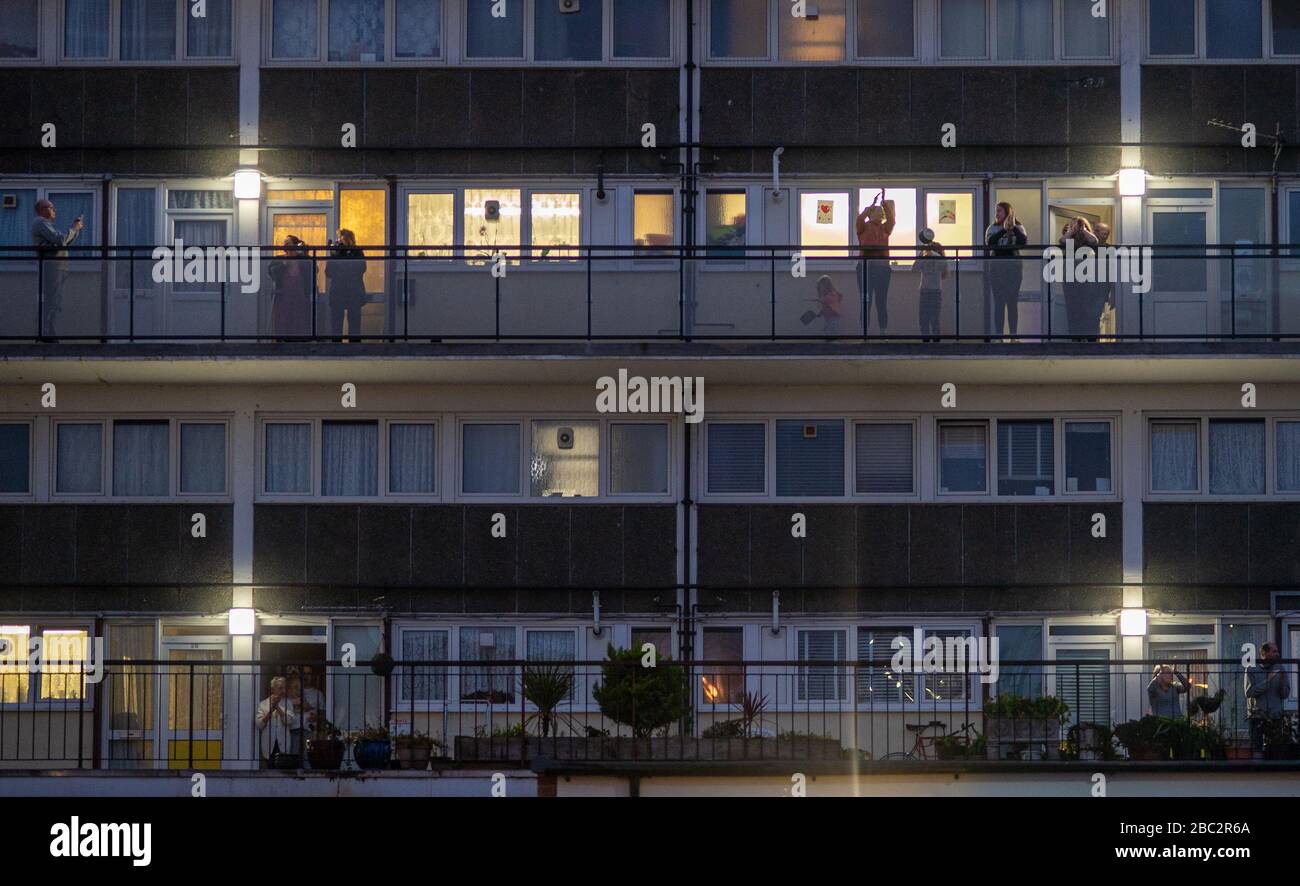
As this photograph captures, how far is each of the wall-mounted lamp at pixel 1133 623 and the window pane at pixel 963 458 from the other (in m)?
2.41

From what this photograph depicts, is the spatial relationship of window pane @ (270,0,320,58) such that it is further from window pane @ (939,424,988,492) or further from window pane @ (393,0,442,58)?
window pane @ (939,424,988,492)

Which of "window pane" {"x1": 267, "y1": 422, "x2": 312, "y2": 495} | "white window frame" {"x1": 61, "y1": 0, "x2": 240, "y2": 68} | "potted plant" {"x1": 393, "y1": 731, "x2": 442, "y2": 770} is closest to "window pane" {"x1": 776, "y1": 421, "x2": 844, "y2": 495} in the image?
"potted plant" {"x1": 393, "y1": 731, "x2": 442, "y2": 770}

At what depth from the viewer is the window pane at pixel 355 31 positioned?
83.6 ft

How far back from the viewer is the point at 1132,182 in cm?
2512

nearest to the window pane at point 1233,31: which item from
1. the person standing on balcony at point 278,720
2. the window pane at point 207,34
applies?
the window pane at point 207,34

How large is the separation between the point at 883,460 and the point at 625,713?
5701mm

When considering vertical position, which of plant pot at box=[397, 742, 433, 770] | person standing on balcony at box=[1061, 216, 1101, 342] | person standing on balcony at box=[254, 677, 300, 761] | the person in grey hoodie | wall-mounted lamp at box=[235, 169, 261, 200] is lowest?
plant pot at box=[397, 742, 433, 770]

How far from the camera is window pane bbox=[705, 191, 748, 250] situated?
25344 mm

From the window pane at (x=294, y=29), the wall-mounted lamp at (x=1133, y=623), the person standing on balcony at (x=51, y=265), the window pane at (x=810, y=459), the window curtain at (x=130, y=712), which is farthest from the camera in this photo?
the window pane at (x=294, y=29)

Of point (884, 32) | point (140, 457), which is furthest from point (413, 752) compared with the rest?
point (884, 32)

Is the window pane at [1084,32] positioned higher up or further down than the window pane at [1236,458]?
higher up

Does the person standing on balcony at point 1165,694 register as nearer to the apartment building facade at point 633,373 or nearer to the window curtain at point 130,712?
the apartment building facade at point 633,373

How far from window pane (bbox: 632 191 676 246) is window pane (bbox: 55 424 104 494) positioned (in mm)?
7531
